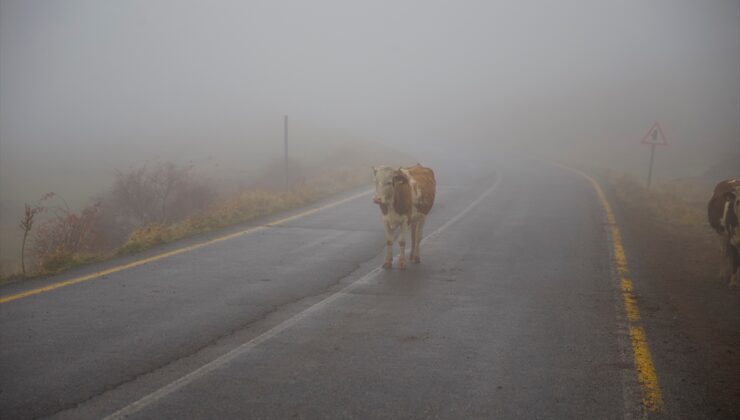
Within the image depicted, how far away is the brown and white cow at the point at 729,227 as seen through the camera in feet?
30.4

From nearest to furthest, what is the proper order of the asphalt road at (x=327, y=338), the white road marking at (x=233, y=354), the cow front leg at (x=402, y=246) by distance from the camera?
the white road marking at (x=233, y=354)
the asphalt road at (x=327, y=338)
the cow front leg at (x=402, y=246)

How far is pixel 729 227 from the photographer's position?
9531mm

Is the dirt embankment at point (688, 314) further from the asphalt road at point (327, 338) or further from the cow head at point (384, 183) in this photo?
the cow head at point (384, 183)

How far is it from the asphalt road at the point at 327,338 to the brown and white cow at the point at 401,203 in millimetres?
454

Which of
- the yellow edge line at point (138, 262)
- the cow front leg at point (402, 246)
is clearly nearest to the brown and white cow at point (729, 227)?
the cow front leg at point (402, 246)

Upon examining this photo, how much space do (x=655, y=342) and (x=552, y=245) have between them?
5.80 metres

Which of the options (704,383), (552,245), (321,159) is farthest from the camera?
(321,159)

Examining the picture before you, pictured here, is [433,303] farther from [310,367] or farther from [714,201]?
[714,201]

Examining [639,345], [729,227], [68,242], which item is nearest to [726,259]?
[729,227]

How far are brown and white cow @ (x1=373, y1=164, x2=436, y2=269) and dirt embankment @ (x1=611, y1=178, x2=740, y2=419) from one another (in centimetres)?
376

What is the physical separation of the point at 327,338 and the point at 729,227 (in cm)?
687

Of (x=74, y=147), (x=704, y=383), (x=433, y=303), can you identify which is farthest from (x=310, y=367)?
(x=74, y=147)

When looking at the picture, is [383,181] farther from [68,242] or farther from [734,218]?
[68,242]

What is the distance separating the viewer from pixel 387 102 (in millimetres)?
139250
